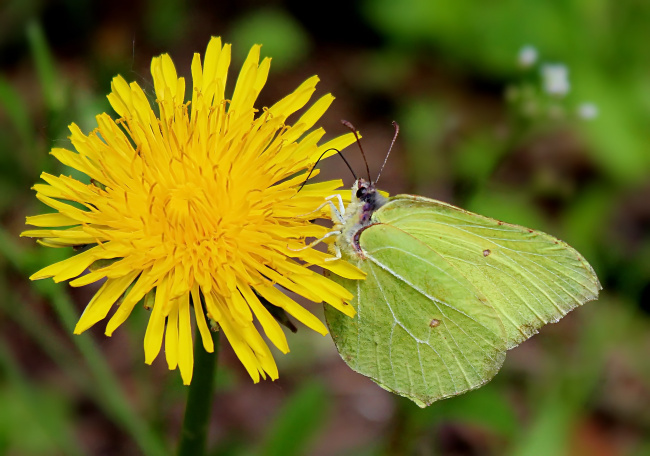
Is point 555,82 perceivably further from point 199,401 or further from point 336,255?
point 199,401

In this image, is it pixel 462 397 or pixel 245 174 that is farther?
pixel 462 397

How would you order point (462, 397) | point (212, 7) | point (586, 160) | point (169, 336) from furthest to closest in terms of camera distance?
point (212, 7)
point (586, 160)
point (462, 397)
point (169, 336)

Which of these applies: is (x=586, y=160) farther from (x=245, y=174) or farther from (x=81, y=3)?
(x=81, y=3)

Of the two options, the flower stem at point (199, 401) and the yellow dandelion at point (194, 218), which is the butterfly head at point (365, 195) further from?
the flower stem at point (199, 401)

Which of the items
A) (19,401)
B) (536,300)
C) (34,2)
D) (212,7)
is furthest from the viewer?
(212,7)

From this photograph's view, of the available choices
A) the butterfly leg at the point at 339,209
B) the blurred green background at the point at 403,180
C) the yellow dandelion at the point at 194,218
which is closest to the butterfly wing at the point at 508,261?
the butterfly leg at the point at 339,209

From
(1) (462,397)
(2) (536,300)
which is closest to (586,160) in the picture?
(1) (462,397)
